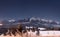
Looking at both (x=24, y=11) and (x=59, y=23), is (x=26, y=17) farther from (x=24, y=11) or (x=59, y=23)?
(x=59, y=23)

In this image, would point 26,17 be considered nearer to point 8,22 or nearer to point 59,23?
point 8,22

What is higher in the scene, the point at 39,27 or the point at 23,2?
the point at 23,2

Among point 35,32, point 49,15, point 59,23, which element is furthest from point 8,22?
point 59,23

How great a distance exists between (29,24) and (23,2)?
1.11 ft

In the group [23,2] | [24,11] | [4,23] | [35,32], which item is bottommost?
[35,32]

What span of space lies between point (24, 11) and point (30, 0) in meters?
0.19

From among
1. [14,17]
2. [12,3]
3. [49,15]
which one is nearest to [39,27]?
[49,15]

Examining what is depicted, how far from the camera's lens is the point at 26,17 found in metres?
2.07

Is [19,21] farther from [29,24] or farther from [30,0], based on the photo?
[30,0]

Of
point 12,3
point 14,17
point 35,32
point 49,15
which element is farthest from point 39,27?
point 12,3

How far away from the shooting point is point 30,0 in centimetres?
210

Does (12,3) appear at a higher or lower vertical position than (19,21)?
higher

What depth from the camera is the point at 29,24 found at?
2.05m

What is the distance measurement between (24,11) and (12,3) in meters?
0.21
